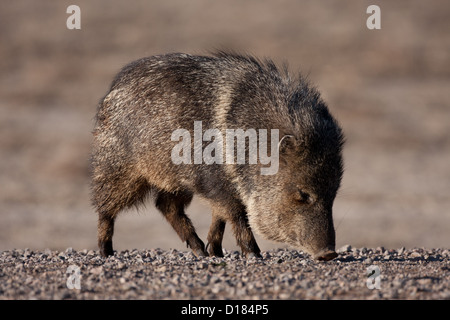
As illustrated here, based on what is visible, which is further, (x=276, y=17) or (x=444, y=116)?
(x=276, y=17)

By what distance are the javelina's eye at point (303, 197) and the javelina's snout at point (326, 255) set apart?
1.78 ft

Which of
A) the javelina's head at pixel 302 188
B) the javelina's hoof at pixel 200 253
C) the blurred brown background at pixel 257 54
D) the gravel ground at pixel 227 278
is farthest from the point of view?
the blurred brown background at pixel 257 54

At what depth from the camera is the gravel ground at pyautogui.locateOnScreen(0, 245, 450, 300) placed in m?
6.24

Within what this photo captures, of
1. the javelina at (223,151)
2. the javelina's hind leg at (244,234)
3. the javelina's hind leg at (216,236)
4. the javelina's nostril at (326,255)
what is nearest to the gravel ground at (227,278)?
the javelina's nostril at (326,255)

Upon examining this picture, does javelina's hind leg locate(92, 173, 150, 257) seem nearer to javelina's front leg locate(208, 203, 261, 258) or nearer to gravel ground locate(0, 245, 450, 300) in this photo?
gravel ground locate(0, 245, 450, 300)

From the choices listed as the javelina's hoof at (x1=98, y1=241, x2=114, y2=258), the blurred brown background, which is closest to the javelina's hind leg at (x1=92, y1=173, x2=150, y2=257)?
the javelina's hoof at (x1=98, y1=241, x2=114, y2=258)

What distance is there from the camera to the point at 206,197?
893cm

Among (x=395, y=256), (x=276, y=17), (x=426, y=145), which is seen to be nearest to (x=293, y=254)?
(x=395, y=256)

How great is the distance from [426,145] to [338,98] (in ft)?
12.8

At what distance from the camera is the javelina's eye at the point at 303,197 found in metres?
8.39

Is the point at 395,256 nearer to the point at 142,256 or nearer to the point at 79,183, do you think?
the point at 142,256

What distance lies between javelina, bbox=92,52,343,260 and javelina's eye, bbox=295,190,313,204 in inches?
0.7

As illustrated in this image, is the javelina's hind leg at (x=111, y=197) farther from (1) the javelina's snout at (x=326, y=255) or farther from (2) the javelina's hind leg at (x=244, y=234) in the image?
(1) the javelina's snout at (x=326, y=255)

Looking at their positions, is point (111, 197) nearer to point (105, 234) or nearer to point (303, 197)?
point (105, 234)
